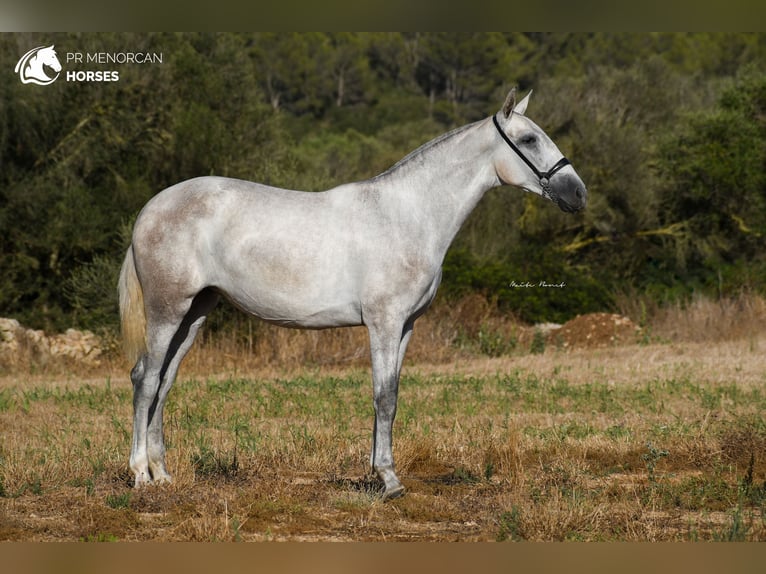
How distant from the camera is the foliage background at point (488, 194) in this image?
58.9 ft

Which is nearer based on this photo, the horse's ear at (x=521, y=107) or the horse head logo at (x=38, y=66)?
the horse's ear at (x=521, y=107)

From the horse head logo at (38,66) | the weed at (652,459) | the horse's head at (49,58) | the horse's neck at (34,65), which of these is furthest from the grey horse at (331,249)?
the horse's neck at (34,65)

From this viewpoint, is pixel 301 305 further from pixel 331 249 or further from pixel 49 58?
pixel 49 58

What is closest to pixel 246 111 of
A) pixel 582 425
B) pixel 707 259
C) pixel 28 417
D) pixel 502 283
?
pixel 502 283

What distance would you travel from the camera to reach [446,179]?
21.8ft

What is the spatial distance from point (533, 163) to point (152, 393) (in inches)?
124

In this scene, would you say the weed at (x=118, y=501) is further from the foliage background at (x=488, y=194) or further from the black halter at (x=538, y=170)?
the foliage background at (x=488, y=194)

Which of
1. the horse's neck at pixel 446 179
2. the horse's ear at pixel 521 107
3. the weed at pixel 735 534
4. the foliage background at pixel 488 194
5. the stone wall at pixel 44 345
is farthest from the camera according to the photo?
the foliage background at pixel 488 194

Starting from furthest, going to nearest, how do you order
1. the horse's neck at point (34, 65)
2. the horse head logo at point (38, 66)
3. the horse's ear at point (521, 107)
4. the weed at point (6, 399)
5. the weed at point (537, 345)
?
the horse's neck at point (34, 65)
the horse head logo at point (38, 66)
the weed at point (537, 345)
the weed at point (6, 399)
the horse's ear at point (521, 107)

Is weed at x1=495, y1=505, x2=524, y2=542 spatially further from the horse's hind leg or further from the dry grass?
the horse's hind leg

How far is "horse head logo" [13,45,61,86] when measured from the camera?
658 inches

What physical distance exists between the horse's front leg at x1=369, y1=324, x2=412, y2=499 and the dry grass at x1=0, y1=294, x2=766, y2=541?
172 millimetres

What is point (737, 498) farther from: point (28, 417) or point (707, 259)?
point (707, 259)

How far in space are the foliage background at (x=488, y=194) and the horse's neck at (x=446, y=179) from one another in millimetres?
9398
